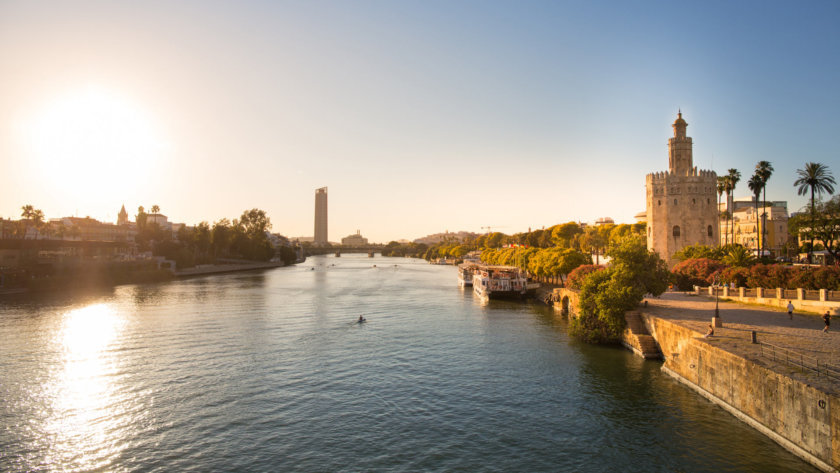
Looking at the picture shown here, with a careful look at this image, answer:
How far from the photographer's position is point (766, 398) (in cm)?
2123

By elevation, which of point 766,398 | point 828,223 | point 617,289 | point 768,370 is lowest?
point 766,398

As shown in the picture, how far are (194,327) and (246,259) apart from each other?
142 m

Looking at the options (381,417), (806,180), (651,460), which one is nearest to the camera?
(651,460)

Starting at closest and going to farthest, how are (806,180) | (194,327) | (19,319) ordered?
(194,327) < (19,319) < (806,180)

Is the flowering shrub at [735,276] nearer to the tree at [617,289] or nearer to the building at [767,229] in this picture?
the tree at [617,289]

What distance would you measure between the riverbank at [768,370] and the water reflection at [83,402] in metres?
29.5

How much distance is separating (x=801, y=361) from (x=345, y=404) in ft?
77.0

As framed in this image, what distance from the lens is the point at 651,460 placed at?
20.8 metres

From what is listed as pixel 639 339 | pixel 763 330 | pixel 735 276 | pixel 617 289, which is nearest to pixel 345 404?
pixel 639 339

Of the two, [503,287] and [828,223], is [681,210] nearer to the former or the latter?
[828,223]

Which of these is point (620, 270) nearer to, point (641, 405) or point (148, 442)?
point (641, 405)

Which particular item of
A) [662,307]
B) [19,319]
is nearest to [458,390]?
[662,307]

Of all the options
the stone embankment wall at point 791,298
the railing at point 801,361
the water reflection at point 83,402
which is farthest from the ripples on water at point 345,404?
the stone embankment wall at point 791,298

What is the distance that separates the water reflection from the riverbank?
1162 inches
